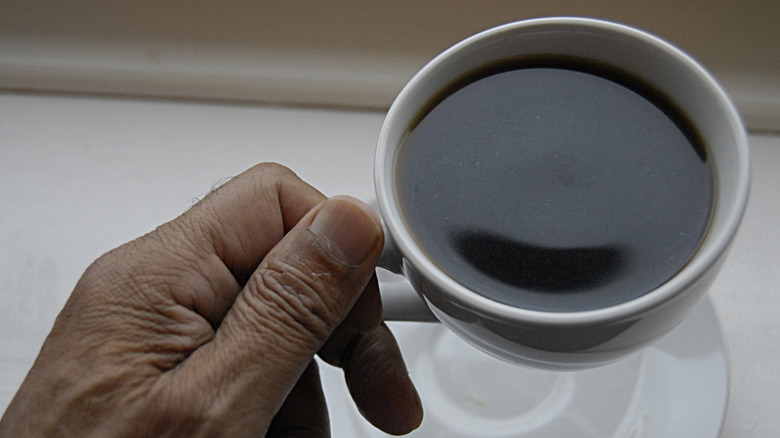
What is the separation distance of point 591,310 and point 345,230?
0.16 meters

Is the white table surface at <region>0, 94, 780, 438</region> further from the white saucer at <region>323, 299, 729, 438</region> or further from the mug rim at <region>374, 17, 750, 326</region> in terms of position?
the mug rim at <region>374, 17, 750, 326</region>

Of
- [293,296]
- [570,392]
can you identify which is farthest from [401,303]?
[570,392]

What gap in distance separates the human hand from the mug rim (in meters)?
0.04

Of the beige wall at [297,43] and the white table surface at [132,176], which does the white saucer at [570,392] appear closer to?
the white table surface at [132,176]

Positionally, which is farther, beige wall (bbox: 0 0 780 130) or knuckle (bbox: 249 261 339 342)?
beige wall (bbox: 0 0 780 130)

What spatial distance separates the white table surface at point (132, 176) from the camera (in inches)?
30.7

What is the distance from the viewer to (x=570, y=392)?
70 centimetres

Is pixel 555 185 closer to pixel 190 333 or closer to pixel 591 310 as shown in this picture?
pixel 591 310

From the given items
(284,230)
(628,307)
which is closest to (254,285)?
(284,230)

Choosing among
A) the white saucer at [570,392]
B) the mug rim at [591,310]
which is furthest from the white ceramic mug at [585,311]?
the white saucer at [570,392]

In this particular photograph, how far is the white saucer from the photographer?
641 mm

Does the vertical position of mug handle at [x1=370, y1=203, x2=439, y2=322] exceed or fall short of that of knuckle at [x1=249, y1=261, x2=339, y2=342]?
it falls short

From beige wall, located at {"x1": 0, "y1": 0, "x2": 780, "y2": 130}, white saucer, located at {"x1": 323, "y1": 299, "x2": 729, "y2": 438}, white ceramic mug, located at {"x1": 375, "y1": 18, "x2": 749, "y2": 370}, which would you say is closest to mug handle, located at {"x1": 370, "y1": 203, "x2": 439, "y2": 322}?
white ceramic mug, located at {"x1": 375, "y1": 18, "x2": 749, "y2": 370}

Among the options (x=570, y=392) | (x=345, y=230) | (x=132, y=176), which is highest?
(x=345, y=230)
